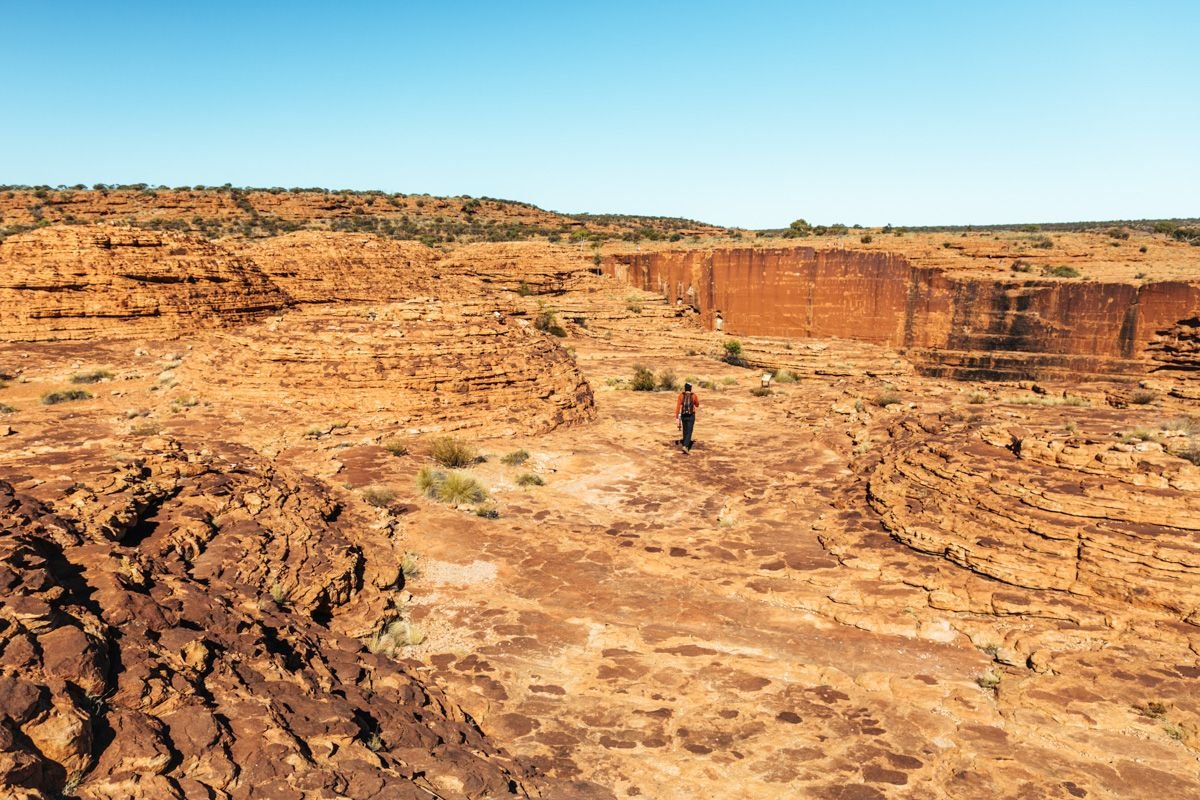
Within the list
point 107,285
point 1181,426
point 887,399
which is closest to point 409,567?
point 1181,426

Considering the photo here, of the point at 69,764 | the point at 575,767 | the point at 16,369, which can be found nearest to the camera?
the point at 69,764

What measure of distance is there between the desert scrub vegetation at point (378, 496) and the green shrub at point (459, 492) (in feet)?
2.23

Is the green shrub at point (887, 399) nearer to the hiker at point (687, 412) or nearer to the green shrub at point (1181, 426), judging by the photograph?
the hiker at point (687, 412)

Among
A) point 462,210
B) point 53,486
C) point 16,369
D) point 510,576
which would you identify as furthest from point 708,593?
point 462,210

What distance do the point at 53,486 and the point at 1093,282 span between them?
78.0ft

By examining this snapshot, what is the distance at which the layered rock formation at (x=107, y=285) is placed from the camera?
63.2ft

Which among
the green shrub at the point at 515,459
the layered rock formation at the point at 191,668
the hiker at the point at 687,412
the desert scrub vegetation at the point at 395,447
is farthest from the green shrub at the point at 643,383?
the layered rock formation at the point at 191,668

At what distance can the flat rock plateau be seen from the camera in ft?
12.9

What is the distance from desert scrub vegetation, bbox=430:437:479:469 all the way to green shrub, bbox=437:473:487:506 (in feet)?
3.12

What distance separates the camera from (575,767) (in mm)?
4852

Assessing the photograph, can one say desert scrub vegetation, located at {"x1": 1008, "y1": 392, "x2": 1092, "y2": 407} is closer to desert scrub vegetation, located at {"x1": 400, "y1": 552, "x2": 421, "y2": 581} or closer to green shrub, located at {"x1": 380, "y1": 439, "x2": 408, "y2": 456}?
green shrub, located at {"x1": 380, "y1": 439, "x2": 408, "y2": 456}

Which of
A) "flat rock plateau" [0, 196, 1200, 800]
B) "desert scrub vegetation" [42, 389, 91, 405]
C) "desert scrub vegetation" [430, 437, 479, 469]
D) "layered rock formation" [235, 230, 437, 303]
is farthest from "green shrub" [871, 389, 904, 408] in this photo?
"desert scrub vegetation" [42, 389, 91, 405]

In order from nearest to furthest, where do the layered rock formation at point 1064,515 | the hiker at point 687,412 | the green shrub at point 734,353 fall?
the layered rock formation at point 1064,515, the hiker at point 687,412, the green shrub at point 734,353

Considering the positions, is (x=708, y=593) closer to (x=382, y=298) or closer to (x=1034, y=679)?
(x=1034, y=679)
